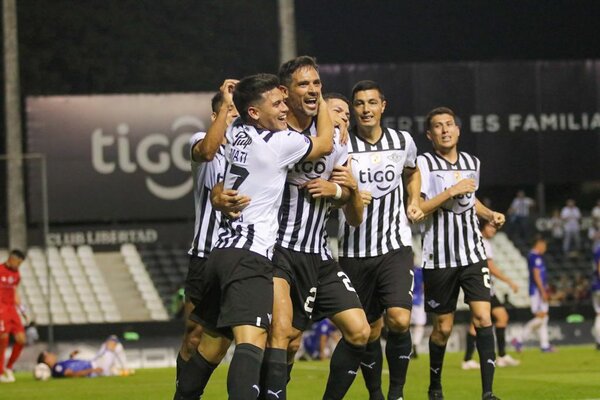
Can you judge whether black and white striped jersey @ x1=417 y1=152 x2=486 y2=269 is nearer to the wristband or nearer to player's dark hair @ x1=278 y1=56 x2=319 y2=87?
the wristband

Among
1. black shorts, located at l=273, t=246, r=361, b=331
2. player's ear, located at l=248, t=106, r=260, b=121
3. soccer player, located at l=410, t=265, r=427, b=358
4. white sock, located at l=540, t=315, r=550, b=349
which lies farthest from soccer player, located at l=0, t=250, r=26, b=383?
player's ear, located at l=248, t=106, r=260, b=121

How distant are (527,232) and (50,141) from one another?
1001 centimetres

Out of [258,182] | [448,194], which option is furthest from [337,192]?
[448,194]

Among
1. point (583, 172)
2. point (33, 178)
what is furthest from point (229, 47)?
point (583, 172)

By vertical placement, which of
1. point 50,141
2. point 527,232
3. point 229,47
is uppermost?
point 229,47

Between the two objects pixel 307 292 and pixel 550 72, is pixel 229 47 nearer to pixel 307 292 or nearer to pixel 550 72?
pixel 550 72

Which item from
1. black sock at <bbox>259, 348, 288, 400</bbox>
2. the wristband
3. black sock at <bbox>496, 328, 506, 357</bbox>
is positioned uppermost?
the wristband

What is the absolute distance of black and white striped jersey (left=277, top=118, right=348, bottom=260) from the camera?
27.6ft

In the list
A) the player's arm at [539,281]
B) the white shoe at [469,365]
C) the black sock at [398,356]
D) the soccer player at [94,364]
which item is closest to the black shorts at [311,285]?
the black sock at [398,356]

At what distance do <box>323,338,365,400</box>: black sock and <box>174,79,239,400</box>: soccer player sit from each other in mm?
921

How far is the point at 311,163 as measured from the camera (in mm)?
8391

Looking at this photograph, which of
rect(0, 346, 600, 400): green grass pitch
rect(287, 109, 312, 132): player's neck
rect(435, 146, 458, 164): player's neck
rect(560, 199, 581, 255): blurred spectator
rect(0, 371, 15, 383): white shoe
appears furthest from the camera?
rect(560, 199, 581, 255): blurred spectator

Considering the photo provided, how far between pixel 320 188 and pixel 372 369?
7.51 ft

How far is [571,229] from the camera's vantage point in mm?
28703
